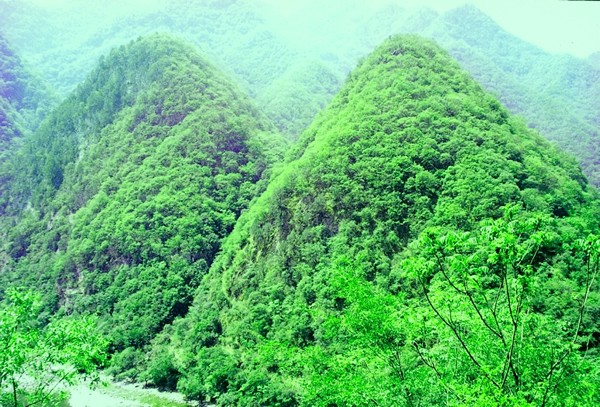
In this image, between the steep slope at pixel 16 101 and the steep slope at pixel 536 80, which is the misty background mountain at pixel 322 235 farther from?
the steep slope at pixel 16 101

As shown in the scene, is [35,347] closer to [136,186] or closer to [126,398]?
[126,398]

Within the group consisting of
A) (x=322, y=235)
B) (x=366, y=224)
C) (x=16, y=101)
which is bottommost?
(x=16, y=101)

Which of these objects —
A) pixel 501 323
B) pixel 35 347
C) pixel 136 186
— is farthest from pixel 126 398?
pixel 501 323

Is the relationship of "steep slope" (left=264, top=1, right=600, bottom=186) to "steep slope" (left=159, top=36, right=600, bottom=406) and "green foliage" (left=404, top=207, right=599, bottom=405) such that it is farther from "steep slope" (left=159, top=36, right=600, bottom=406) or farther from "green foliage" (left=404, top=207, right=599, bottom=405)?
"green foliage" (left=404, top=207, right=599, bottom=405)

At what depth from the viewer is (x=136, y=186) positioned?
85.7 meters

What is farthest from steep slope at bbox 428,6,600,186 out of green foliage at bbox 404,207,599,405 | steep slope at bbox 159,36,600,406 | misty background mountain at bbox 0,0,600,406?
green foliage at bbox 404,207,599,405

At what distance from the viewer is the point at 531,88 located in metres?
151

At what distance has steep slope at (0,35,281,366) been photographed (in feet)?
239

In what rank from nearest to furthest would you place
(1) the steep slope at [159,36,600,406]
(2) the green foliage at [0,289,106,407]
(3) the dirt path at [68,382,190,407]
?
(2) the green foliage at [0,289,106,407] < (1) the steep slope at [159,36,600,406] < (3) the dirt path at [68,382,190,407]

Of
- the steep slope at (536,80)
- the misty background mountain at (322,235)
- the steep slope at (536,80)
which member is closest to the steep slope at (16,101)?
the misty background mountain at (322,235)

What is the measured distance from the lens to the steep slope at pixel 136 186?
7288cm

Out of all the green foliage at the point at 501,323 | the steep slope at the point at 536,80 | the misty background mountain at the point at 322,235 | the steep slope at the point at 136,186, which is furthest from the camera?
the steep slope at the point at 536,80

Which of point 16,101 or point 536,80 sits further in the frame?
point 536,80

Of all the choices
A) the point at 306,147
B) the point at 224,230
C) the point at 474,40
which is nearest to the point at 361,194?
the point at 306,147
